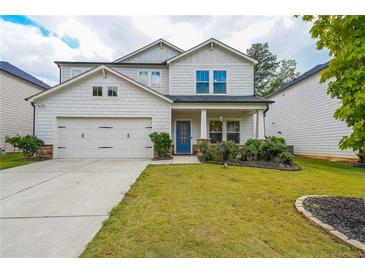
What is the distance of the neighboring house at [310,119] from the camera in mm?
12188

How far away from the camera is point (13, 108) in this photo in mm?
15031

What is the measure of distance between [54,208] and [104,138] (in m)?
7.73

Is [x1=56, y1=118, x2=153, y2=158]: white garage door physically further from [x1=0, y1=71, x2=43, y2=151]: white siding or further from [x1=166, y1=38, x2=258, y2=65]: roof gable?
[x1=0, y1=71, x2=43, y2=151]: white siding

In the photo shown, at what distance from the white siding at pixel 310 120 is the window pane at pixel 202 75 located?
263 inches

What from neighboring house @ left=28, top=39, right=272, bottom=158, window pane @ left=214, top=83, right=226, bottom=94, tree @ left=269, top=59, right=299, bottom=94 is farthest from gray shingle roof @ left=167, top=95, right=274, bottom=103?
tree @ left=269, top=59, right=299, bottom=94

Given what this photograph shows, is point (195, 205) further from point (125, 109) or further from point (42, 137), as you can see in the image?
point (42, 137)

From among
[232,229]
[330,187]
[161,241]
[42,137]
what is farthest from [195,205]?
[42,137]

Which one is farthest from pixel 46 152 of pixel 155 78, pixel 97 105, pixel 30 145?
pixel 155 78

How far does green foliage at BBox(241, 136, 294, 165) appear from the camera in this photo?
358 inches

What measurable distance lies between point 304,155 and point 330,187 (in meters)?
10.4

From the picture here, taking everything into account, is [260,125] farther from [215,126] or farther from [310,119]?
[310,119]

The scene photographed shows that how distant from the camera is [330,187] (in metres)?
5.79

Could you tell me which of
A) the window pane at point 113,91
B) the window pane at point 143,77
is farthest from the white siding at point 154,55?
the window pane at point 113,91

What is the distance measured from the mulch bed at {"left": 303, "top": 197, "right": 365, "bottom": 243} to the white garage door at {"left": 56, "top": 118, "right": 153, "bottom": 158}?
28.4ft
